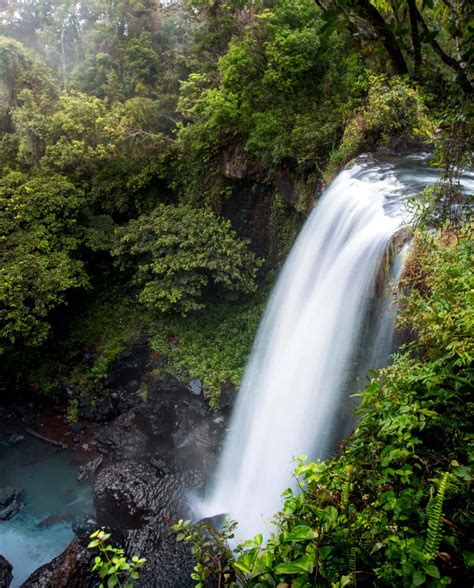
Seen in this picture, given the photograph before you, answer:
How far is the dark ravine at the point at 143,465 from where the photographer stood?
611cm

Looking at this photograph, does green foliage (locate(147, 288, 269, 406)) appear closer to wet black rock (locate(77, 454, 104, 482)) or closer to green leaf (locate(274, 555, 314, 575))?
wet black rock (locate(77, 454, 104, 482))

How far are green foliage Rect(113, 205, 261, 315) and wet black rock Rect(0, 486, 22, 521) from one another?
15.6 feet

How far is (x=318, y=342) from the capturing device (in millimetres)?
6340

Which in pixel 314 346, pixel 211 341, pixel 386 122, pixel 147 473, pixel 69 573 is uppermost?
pixel 386 122

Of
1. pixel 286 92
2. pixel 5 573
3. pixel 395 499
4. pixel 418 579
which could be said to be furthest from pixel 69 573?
pixel 286 92

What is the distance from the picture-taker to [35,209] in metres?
10.5

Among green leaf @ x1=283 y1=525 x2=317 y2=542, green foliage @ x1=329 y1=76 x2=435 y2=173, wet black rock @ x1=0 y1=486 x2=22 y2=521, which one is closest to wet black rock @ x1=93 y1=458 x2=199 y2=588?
wet black rock @ x1=0 y1=486 x2=22 y2=521

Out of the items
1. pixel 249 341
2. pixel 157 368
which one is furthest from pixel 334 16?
pixel 157 368

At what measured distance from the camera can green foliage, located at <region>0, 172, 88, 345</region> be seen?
30.1ft

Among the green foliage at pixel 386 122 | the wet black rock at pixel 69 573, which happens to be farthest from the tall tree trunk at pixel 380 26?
the wet black rock at pixel 69 573

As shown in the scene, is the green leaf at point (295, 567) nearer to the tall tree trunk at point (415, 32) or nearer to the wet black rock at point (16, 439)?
the tall tree trunk at point (415, 32)

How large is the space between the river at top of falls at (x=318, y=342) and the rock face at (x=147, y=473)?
2.20 ft

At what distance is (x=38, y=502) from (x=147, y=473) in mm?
2306

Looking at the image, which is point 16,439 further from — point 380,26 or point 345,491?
point 380,26
